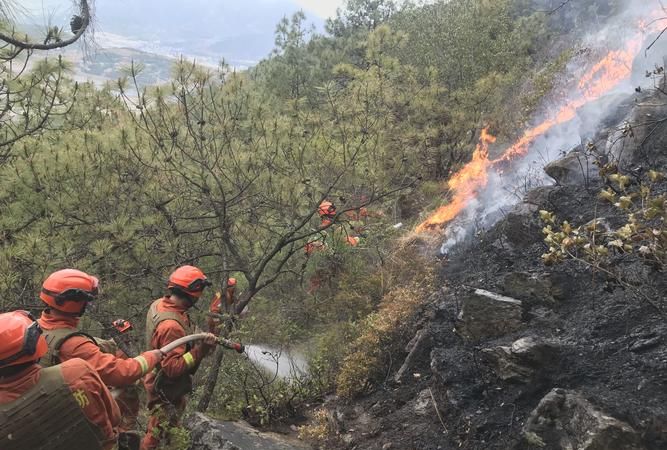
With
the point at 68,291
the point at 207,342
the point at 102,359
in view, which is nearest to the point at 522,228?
the point at 207,342

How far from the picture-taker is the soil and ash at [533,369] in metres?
3.24

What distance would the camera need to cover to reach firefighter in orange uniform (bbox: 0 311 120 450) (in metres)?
2.44

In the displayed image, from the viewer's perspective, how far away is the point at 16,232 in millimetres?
5332

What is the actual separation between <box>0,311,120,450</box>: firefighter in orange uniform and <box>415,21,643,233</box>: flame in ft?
25.8

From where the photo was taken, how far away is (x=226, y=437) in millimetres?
3787

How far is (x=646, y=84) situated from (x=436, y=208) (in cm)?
528

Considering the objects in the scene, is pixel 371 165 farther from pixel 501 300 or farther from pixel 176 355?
pixel 176 355

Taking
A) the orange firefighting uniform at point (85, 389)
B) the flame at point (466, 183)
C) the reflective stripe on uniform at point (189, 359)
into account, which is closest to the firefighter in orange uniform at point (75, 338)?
the orange firefighting uniform at point (85, 389)

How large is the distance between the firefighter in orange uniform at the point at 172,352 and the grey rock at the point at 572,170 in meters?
5.97

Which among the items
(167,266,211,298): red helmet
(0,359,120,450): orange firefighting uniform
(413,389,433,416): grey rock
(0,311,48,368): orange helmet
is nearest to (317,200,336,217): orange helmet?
(167,266,211,298): red helmet

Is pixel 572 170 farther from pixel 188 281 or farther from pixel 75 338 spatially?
pixel 75 338

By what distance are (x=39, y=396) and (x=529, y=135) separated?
1185cm

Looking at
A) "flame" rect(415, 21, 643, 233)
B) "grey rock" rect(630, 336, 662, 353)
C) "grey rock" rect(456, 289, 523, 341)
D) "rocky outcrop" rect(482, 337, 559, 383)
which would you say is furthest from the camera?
"flame" rect(415, 21, 643, 233)

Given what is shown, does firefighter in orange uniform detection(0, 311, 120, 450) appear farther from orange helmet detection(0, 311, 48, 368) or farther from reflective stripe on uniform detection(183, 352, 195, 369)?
reflective stripe on uniform detection(183, 352, 195, 369)
